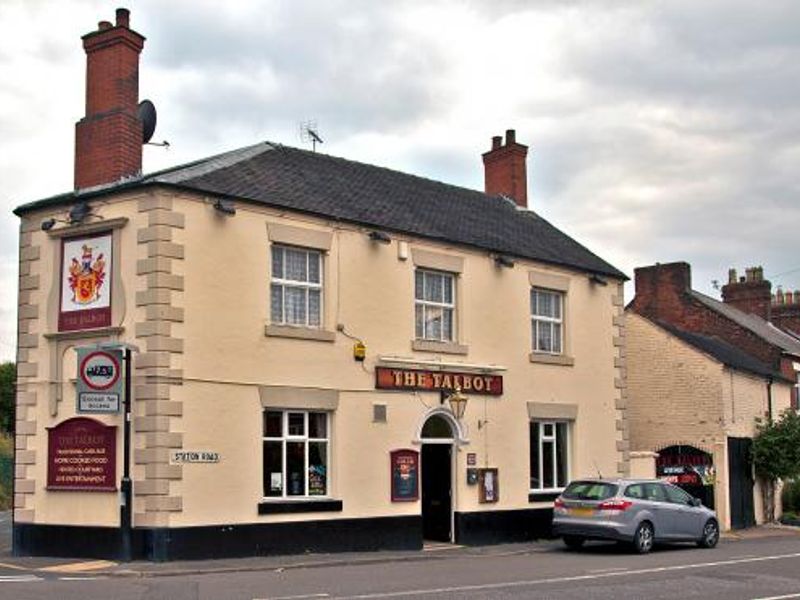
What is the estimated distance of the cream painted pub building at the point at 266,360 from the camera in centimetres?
1847

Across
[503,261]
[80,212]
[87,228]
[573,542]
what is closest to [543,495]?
[573,542]

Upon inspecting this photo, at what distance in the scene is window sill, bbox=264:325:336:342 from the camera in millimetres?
19922

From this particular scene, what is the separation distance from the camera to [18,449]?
784 inches

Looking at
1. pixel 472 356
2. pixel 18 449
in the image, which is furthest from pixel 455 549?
pixel 18 449

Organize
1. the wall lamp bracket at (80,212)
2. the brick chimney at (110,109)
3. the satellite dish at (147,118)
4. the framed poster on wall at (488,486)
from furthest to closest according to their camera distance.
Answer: the framed poster on wall at (488,486)
the satellite dish at (147,118)
the brick chimney at (110,109)
the wall lamp bracket at (80,212)

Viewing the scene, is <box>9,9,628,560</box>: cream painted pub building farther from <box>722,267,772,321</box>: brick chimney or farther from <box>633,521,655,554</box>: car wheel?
<box>722,267,772,321</box>: brick chimney

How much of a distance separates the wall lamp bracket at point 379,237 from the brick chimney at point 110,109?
15.1 ft

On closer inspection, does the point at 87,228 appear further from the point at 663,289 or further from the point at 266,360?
the point at 663,289

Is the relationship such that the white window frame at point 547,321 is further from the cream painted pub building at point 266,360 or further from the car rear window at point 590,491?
the car rear window at point 590,491

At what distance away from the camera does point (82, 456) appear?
19.0 meters

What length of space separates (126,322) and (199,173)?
3.02 metres

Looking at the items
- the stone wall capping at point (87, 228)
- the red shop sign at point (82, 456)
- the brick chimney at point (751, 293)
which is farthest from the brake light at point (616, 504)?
the brick chimney at point (751, 293)

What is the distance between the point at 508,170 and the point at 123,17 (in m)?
12.7

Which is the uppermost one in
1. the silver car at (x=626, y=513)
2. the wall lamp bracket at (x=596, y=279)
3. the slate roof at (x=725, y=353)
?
the wall lamp bracket at (x=596, y=279)
